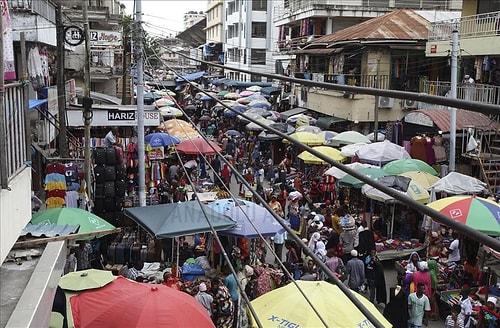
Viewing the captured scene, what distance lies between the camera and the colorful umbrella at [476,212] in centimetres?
1052

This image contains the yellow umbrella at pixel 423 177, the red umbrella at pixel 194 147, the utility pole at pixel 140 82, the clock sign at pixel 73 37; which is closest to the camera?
the utility pole at pixel 140 82

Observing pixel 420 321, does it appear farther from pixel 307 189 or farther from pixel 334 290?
pixel 307 189

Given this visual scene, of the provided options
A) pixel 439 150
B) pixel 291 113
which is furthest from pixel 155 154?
pixel 291 113

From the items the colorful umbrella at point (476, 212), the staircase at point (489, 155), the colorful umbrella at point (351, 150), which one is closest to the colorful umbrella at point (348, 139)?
the colorful umbrella at point (351, 150)

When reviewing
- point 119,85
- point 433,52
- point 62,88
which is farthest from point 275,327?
point 119,85

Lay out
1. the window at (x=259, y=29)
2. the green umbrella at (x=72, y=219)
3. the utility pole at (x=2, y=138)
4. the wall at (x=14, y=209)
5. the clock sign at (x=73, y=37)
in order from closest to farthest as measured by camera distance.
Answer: the utility pole at (x=2, y=138), the wall at (x=14, y=209), the green umbrella at (x=72, y=219), the clock sign at (x=73, y=37), the window at (x=259, y=29)

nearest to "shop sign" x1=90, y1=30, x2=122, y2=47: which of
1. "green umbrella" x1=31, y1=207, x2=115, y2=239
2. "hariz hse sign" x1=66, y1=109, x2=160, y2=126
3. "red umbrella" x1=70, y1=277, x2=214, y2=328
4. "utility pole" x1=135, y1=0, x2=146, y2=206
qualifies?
"hariz hse sign" x1=66, y1=109, x2=160, y2=126

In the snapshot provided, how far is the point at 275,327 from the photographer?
7355 mm

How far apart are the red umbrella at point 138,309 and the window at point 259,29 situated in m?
→ 52.7

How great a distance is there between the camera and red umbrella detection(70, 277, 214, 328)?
7344 mm

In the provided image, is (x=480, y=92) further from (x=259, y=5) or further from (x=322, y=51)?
(x=259, y=5)

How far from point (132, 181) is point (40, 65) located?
4.60m

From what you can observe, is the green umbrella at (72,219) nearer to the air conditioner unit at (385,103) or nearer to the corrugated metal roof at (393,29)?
the air conditioner unit at (385,103)

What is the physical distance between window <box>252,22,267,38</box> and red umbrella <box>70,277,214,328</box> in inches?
2075
